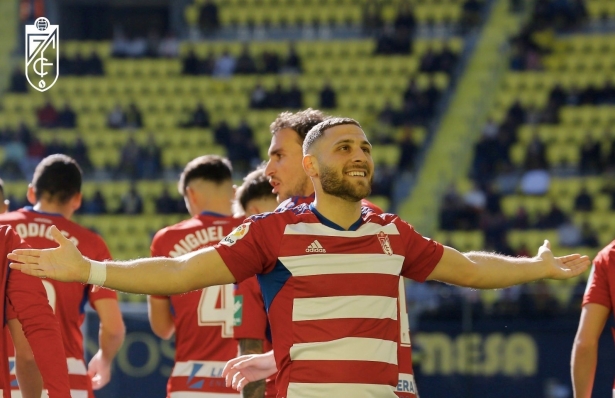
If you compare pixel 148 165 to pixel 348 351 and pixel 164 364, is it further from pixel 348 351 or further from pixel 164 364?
pixel 348 351

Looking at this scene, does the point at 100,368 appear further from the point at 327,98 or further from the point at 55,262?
the point at 327,98

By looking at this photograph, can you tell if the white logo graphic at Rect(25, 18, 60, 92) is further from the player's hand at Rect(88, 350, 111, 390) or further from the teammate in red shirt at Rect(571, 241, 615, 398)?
the teammate in red shirt at Rect(571, 241, 615, 398)

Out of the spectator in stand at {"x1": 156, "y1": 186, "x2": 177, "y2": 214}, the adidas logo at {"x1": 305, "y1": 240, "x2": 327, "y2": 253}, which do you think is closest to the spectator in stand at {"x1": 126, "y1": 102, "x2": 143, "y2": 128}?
the spectator in stand at {"x1": 156, "y1": 186, "x2": 177, "y2": 214}

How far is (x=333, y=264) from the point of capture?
4.06 meters

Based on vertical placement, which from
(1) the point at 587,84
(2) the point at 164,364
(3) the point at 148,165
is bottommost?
(2) the point at 164,364

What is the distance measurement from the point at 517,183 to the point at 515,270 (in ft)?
45.9

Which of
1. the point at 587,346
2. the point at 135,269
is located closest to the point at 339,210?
the point at 135,269

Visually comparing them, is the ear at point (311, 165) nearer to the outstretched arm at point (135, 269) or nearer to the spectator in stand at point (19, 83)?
the outstretched arm at point (135, 269)

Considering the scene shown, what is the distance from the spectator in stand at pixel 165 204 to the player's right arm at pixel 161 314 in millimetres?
11857

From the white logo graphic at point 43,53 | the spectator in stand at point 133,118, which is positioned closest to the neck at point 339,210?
the white logo graphic at point 43,53

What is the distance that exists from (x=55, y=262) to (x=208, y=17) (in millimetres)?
18557

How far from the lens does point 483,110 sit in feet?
66.2

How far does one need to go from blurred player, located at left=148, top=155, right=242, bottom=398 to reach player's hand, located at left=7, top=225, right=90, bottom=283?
2.17 m

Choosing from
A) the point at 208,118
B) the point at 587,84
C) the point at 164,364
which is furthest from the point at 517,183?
the point at 164,364
